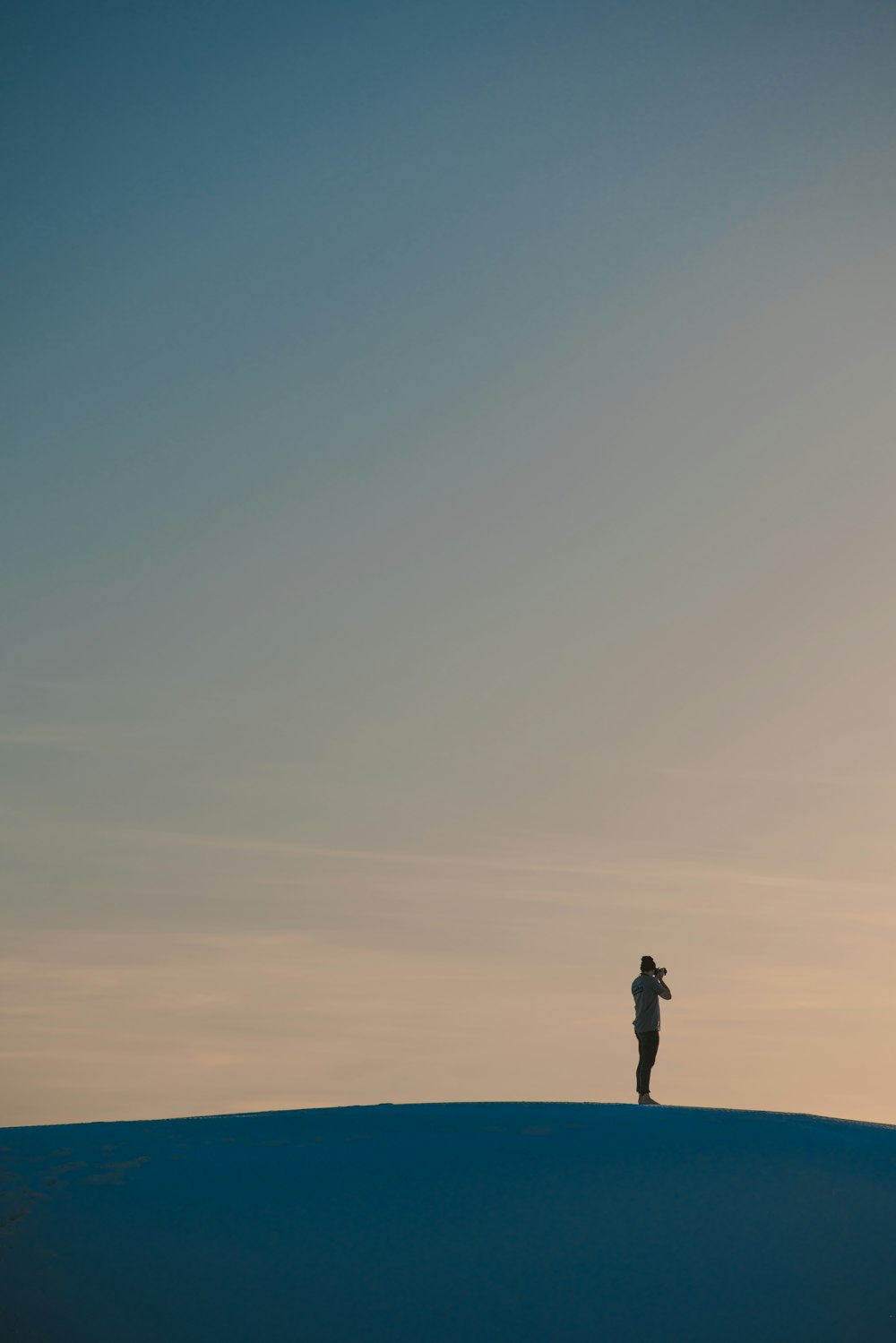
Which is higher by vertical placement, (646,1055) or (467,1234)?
(646,1055)

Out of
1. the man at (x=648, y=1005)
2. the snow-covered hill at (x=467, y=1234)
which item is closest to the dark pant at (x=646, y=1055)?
the man at (x=648, y=1005)

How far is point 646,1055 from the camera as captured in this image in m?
24.6

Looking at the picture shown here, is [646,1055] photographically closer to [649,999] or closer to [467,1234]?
[649,999]

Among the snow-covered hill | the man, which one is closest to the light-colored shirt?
the man

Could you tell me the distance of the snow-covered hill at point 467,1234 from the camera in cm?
1560

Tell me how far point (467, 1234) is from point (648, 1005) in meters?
7.52

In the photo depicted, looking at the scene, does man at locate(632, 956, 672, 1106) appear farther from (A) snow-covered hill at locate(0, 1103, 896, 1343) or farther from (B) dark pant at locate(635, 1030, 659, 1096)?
(A) snow-covered hill at locate(0, 1103, 896, 1343)

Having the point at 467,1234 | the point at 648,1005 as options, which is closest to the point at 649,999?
the point at 648,1005

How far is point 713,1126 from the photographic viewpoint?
21188 millimetres

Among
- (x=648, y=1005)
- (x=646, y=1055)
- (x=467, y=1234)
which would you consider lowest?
(x=467, y=1234)

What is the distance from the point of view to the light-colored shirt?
24062mm

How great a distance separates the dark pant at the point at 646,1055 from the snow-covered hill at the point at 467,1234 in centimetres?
228

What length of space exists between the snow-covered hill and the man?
2.26m

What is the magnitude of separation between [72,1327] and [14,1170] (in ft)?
19.1
